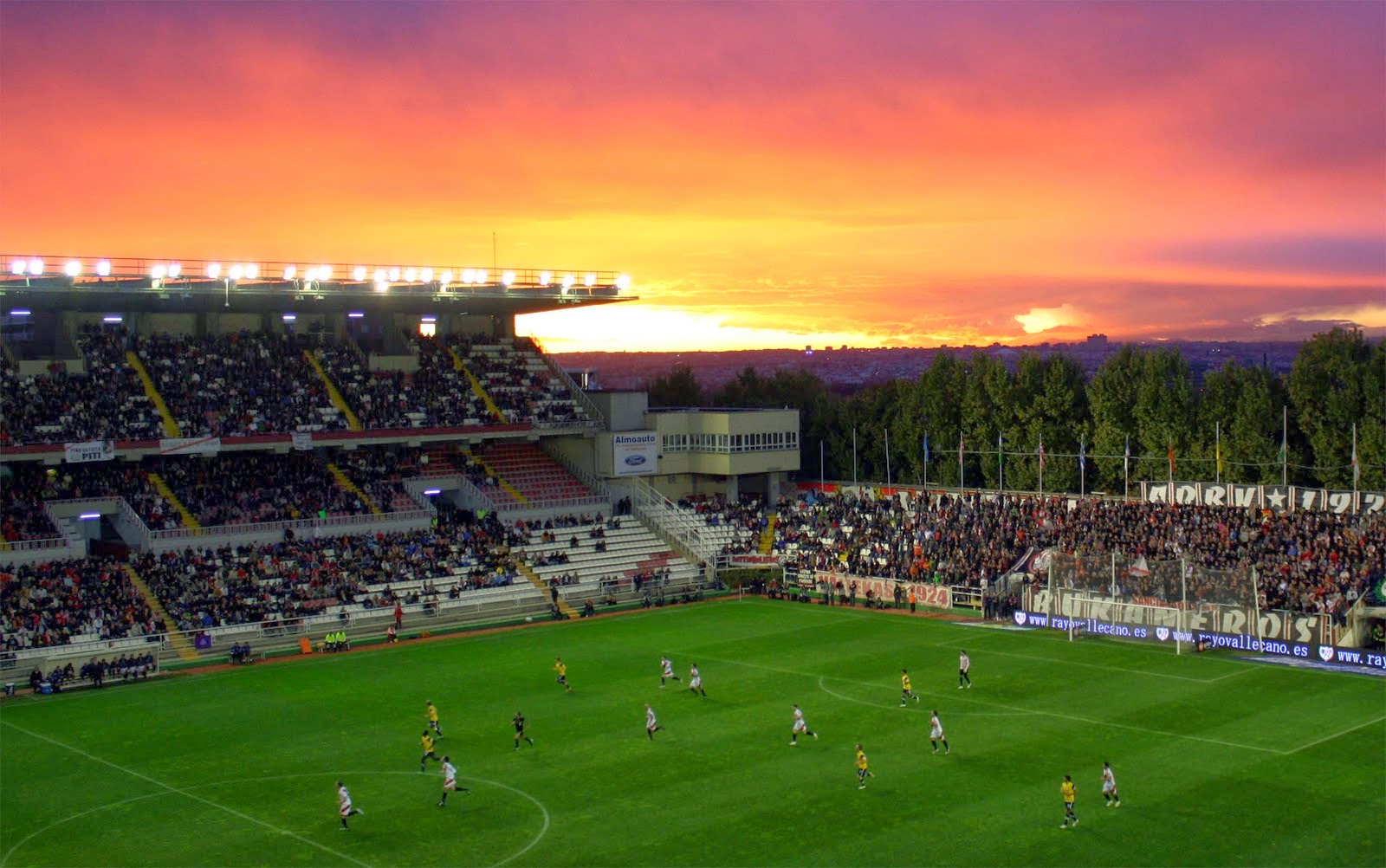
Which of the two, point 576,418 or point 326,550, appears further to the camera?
point 576,418

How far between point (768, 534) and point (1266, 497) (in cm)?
2661

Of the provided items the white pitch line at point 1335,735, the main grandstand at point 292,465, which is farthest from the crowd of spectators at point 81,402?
the white pitch line at point 1335,735

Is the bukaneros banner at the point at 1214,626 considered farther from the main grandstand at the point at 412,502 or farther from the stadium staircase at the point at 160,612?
the stadium staircase at the point at 160,612

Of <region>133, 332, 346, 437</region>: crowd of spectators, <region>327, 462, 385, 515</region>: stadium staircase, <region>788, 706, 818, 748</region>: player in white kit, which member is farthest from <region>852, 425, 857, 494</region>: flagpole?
<region>788, 706, 818, 748</region>: player in white kit

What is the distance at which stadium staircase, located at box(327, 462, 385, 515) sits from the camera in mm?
66000

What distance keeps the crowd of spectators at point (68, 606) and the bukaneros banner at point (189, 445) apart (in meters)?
7.65

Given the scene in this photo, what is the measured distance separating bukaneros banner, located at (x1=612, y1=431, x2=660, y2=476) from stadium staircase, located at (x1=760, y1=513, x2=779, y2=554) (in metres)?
7.17

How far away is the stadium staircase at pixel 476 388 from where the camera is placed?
74062 mm

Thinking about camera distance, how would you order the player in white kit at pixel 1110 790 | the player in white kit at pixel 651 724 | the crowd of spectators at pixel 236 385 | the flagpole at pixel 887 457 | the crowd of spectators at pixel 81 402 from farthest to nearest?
the flagpole at pixel 887 457 → the crowd of spectators at pixel 236 385 → the crowd of spectators at pixel 81 402 → the player in white kit at pixel 651 724 → the player in white kit at pixel 1110 790

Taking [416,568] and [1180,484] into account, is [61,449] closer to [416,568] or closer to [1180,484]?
[416,568]

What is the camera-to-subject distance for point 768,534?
247 ft

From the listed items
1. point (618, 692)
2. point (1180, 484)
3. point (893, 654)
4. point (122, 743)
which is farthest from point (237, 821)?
point (1180, 484)

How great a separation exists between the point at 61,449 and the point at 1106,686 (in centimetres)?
4331

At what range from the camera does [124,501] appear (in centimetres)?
5938
